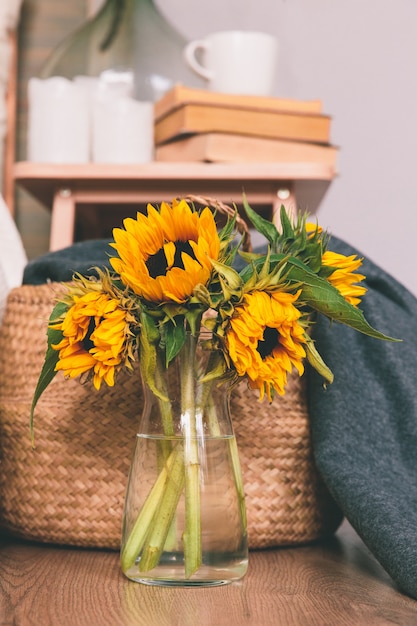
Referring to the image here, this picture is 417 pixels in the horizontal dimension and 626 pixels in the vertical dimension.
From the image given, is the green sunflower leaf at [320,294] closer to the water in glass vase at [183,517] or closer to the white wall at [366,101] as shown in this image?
the water in glass vase at [183,517]

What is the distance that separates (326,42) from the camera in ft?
5.66

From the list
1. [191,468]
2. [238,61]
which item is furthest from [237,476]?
[238,61]

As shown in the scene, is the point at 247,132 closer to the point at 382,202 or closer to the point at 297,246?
the point at 382,202

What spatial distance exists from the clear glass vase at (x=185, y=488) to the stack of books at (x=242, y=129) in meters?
0.65

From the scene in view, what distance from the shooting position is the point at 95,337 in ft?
2.08

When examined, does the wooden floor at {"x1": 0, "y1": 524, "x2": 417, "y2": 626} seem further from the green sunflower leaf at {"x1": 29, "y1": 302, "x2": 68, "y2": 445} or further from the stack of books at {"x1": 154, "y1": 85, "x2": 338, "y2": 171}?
the stack of books at {"x1": 154, "y1": 85, "x2": 338, "y2": 171}

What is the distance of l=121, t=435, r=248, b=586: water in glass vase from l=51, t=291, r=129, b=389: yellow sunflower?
8cm

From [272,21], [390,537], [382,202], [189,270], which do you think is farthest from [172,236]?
[272,21]

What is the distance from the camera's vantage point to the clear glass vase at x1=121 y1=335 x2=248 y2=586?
66cm

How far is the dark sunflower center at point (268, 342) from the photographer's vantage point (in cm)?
64

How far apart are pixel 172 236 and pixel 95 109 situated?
749mm

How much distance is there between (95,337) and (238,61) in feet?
2.80

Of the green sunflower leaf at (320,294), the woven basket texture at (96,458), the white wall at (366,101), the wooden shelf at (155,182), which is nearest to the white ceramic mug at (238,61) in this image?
the wooden shelf at (155,182)

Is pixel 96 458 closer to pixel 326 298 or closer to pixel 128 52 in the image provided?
pixel 326 298
